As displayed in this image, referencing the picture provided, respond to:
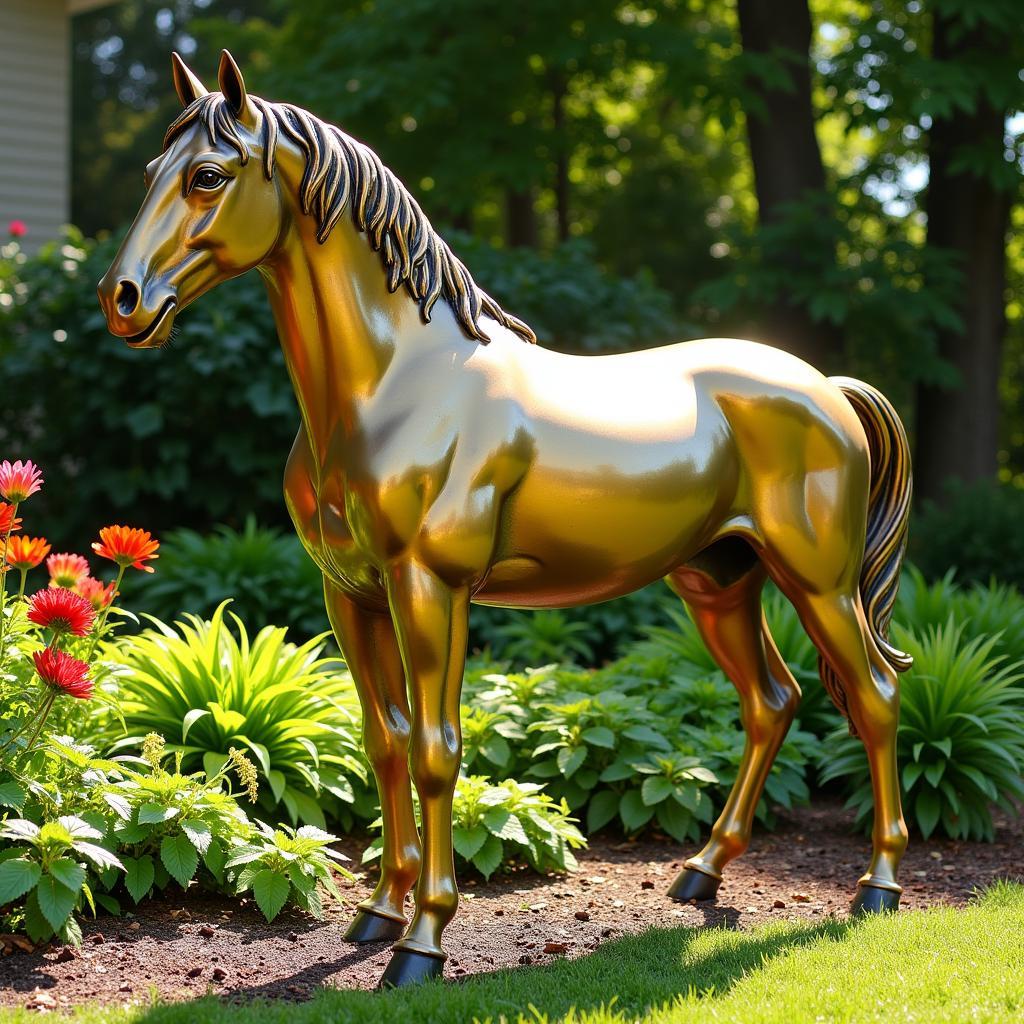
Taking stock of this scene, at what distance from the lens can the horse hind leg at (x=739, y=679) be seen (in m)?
4.49

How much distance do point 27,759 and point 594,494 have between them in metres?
1.87

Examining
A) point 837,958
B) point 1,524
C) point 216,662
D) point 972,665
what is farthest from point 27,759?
point 972,665

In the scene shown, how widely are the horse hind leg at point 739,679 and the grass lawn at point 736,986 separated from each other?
1.76ft

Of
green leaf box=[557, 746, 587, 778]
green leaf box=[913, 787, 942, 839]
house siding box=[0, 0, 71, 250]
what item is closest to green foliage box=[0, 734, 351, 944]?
green leaf box=[557, 746, 587, 778]

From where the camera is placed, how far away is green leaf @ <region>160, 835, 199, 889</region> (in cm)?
387

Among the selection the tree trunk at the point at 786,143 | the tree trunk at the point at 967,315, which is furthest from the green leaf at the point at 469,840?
the tree trunk at the point at 967,315

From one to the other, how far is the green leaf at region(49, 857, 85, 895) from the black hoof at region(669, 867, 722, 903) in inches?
81.6

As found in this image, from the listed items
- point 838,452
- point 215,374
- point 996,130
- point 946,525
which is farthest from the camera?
point 996,130

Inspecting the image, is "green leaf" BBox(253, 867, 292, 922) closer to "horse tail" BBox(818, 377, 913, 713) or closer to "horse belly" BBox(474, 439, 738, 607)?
"horse belly" BBox(474, 439, 738, 607)

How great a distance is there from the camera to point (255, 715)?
15.8 ft

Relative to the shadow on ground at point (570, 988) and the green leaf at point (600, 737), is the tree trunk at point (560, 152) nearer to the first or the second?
the green leaf at point (600, 737)

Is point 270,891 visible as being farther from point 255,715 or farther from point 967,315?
point 967,315

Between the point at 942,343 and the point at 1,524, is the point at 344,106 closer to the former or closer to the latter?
the point at 942,343

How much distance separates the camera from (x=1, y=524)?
12.5 ft
